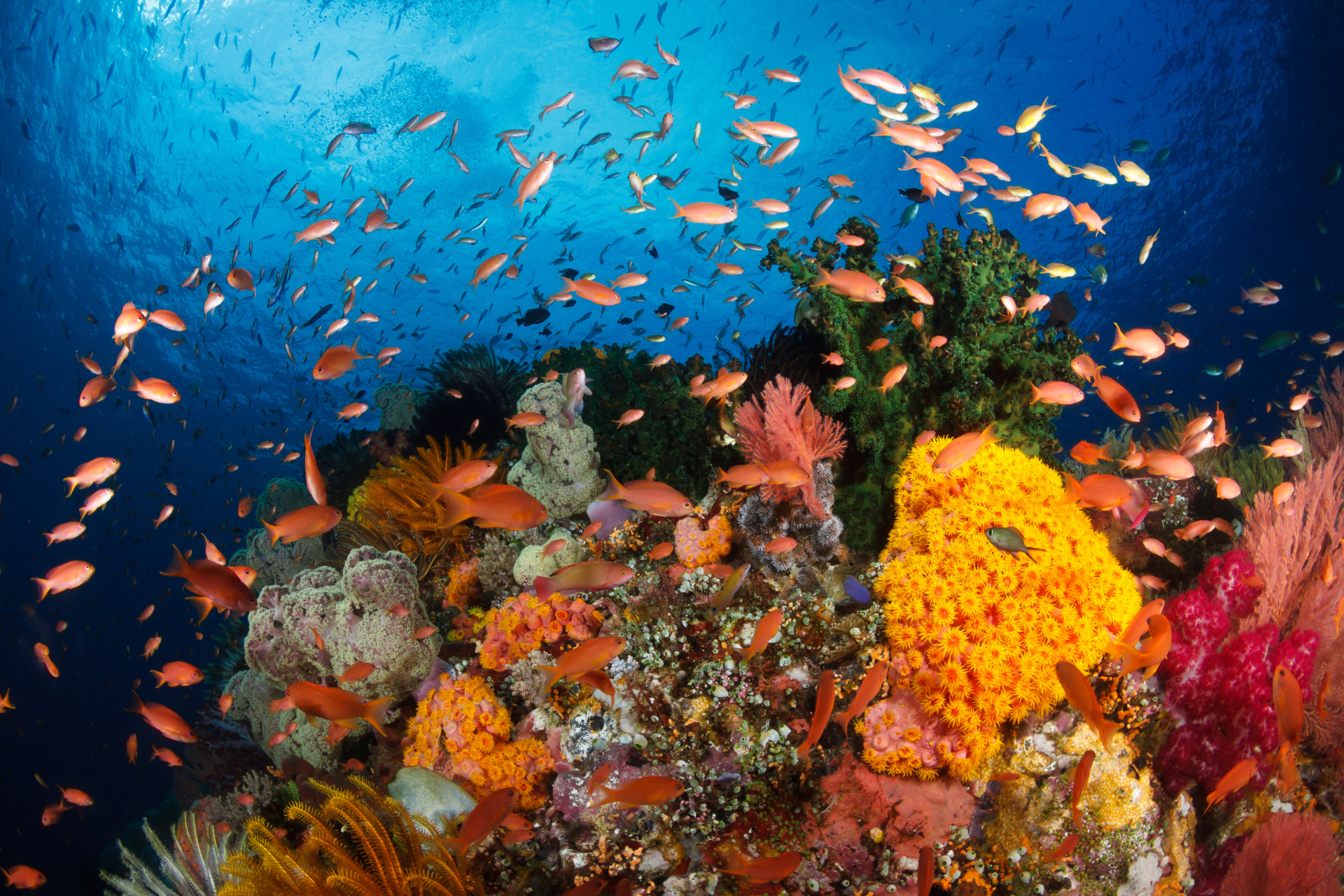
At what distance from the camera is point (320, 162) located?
32531 mm

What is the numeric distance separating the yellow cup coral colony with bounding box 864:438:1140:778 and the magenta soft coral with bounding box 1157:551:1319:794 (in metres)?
0.67

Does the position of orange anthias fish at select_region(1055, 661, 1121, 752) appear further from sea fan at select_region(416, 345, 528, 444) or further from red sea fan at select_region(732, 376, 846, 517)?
sea fan at select_region(416, 345, 528, 444)

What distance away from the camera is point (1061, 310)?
22.4ft

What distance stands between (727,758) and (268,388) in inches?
2119

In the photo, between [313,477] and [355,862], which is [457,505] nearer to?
[313,477]

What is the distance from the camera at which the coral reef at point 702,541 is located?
15.7ft

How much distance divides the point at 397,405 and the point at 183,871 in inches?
271

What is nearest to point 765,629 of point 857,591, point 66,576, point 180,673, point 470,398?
point 857,591

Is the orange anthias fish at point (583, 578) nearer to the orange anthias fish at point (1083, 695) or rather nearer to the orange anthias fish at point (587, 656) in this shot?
the orange anthias fish at point (587, 656)

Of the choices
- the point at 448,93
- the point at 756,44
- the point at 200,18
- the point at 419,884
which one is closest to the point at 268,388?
the point at 200,18

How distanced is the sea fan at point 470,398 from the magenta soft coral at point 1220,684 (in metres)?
7.83

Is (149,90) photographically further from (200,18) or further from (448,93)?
(448,93)

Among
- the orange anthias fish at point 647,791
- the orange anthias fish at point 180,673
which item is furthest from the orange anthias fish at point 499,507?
the orange anthias fish at point 180,673

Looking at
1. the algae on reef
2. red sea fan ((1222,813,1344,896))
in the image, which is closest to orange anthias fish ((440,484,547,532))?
the algae on reef
